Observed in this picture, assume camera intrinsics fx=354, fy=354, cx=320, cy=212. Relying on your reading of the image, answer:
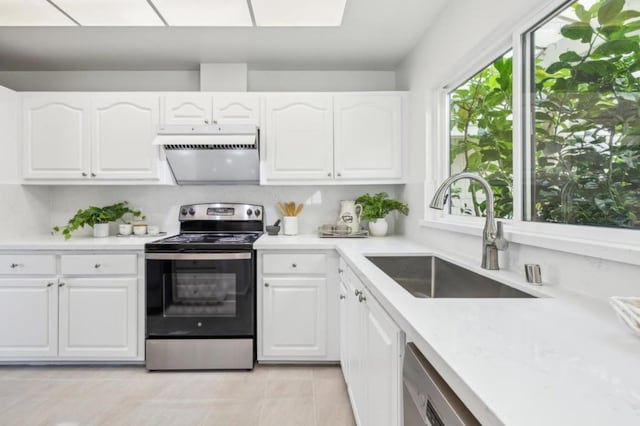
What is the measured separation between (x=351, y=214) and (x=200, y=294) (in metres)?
1.28

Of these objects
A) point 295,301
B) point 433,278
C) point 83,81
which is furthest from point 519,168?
point 83,81

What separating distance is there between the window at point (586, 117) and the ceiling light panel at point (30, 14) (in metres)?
2.56

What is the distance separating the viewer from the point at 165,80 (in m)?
3.00

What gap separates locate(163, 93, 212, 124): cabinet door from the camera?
2.66 m

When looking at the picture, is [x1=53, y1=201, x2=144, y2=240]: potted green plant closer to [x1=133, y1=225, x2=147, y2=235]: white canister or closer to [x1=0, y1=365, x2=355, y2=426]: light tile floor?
[x1=133, y1=225, x2=147, y2=235]: white canister

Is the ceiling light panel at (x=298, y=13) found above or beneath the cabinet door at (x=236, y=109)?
above

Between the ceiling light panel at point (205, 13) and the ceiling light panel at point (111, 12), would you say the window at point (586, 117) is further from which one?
the ceiling light panel at point (111, 12)

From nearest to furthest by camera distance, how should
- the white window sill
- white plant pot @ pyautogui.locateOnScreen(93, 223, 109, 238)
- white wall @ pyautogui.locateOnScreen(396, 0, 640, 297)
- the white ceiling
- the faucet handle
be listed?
1. the white window sill
2. white wall @ pyautogui.locateOnScreen(396, 0, 640, 297)
3. the faucet handle
4. the white ceiling
5. white plant pot @ pyautogui.locateOnScreen(93, 223, 109, 238)

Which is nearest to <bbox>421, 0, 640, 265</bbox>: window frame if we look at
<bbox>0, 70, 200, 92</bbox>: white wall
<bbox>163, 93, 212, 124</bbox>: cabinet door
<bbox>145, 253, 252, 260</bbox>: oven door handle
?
<bbox>145, 253, 252, 260</bbox>: oven door handle

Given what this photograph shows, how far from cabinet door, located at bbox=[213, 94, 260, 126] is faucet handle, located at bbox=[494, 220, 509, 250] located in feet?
6.20

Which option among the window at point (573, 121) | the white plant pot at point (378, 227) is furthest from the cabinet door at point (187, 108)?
the window at point (573, 121)

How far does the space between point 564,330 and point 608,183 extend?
582 mm

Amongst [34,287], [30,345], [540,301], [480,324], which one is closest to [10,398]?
[30,345]

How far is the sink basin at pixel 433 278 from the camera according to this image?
4.88 ft
